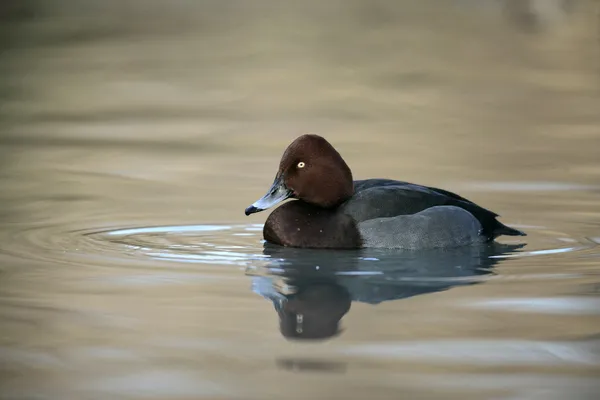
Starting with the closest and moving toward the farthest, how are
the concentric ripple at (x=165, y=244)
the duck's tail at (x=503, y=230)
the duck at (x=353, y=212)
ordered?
the concentric ripple at (x=165, y=244) < the duck at (x=353, y=212) < the duck's tail at (x=503, y=230)

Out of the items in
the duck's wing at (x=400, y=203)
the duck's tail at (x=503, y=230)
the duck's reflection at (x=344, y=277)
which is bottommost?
the duck's reflection at (x=344, y=277)

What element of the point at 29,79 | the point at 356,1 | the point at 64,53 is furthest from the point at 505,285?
the point at 356,1

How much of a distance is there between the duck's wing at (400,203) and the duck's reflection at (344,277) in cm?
16

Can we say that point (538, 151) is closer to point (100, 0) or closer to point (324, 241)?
point (324, 241)

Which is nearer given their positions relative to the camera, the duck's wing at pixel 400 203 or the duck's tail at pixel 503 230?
the duck's wing at pixel 400 203

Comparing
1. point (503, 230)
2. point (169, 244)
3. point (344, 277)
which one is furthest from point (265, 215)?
point (344, 277)

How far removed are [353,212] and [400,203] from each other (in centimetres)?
31

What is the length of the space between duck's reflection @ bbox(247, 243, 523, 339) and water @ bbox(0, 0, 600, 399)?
0.09ft

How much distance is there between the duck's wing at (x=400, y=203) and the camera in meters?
7.60

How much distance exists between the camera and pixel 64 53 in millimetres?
20297

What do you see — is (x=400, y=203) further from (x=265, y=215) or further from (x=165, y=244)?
(x=265, y=215)

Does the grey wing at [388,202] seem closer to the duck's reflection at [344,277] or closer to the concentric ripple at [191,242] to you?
the duck's reflection at [344,277]

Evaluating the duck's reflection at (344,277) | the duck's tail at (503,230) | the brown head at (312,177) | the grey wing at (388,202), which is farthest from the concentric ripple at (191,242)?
the duck's tail at (503,230)

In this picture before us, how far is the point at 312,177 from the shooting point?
780cm
